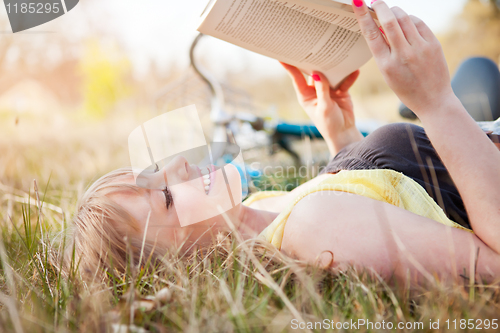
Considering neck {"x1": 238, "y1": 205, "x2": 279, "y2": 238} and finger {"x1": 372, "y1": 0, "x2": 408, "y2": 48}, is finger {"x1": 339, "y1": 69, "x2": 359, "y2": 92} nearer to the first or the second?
finger {"x1": 372, "y1": 0, "x2": 408, "y2": 48}

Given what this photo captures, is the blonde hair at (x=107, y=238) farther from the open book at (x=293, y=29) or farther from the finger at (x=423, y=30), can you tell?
the finger at (x=423, y=30)

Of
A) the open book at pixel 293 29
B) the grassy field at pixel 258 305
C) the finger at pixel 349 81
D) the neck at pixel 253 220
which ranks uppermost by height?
the open book at pixel 293 29

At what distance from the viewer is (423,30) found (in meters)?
0.90

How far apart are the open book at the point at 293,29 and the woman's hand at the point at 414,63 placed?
0.17 m

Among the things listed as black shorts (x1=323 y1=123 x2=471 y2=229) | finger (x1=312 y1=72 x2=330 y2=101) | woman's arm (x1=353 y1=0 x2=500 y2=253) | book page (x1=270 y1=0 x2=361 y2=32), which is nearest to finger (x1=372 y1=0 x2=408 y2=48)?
woman's arm (x1=353 y1=0 x2=500 y2=253)

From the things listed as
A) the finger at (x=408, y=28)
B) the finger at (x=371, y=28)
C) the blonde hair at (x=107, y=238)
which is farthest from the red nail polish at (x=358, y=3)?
the blonde hair at (x=107, y=238)

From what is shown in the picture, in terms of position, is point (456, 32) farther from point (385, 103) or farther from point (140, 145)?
point (140, 145)

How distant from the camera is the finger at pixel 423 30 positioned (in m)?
0.90

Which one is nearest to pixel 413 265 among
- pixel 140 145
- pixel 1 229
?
pixel 140 145

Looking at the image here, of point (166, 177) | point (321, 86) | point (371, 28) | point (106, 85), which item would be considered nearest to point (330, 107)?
point (321, 86)

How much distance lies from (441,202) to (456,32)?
11.8 m

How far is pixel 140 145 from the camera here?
156 centimetres

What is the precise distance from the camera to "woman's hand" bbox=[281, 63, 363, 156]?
157 centimetres

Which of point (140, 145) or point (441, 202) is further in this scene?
point (140, 145)
